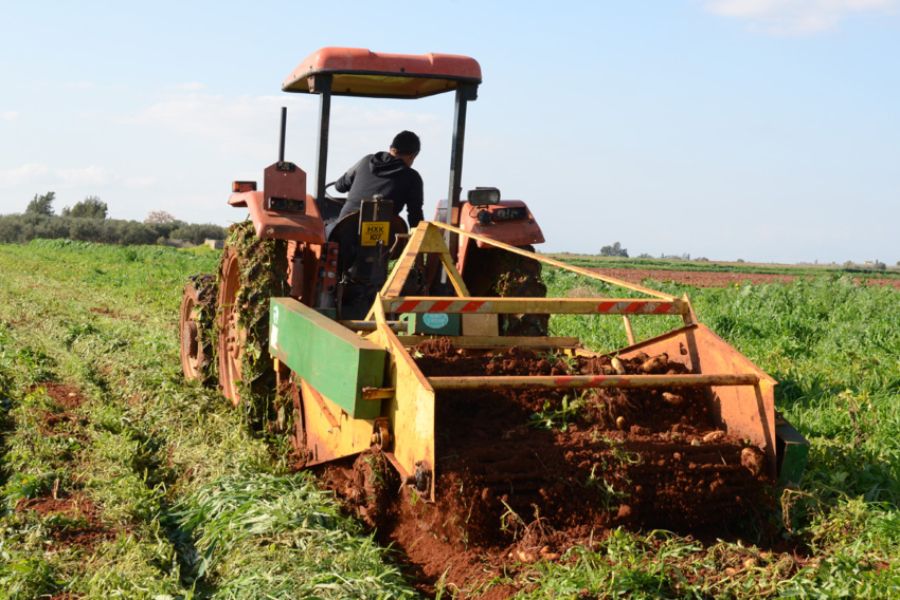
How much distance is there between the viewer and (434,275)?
641 cm

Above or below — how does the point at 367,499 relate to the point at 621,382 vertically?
below

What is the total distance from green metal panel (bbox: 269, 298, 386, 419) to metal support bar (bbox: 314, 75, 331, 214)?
1208 mm

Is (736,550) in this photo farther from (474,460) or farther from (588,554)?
(474,460)

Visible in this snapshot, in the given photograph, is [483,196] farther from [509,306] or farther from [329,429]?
[329,429]

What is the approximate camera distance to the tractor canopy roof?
5.91 meters

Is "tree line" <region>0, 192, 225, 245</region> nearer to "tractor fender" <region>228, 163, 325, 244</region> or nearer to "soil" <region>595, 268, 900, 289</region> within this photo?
"soil" <region>595, 268, 900, 289</region>

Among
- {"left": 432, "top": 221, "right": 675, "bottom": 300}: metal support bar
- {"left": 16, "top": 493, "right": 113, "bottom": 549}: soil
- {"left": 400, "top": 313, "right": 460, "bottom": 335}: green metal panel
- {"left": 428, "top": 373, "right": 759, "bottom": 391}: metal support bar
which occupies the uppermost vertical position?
{"left": 432, "top": 221, "right": 675, "bottom": 300}: metal support bar

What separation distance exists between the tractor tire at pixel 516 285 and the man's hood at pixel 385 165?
31.0 inches

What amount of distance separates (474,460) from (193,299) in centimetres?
383

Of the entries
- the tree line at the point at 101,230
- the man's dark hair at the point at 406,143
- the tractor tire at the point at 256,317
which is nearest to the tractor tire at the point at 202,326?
the tractor tire at the point at 256,317

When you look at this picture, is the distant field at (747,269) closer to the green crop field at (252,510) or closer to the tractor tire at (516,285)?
the green crop field at (252,510)

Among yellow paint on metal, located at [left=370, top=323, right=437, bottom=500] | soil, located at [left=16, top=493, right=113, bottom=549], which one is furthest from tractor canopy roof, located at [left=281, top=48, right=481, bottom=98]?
soil, located at [left=16, top=493, right=113, bottom=549]

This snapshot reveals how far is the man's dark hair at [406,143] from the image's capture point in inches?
248

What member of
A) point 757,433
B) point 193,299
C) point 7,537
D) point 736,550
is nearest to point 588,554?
point 736,550
